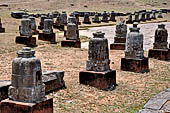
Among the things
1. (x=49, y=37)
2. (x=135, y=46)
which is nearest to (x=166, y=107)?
(x=135, y=46)

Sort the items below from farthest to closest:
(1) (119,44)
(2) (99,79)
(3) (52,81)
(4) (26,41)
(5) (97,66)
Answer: (4) (26,41) → (1) (119,44) → (5) (97,66) → (2) (99,79) → (3) (52,81)

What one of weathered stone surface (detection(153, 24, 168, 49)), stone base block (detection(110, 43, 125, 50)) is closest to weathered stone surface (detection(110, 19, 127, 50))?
stone base block (detection(110, 43, 125, 50))

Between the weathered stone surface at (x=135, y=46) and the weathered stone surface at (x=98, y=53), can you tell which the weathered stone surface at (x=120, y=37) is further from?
the weathered stone surface at (x=98, y=53)

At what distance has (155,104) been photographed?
850cm

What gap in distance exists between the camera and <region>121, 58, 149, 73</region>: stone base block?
12.6 m

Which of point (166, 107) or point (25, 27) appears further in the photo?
point (25, 27)

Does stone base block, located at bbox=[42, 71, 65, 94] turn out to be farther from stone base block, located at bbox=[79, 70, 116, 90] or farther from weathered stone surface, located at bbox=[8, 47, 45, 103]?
weathered stone surface, located at bbox=[8, 47, 45, 103]

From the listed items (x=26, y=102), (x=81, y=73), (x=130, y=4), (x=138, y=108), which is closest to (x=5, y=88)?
(x=26, y=102)

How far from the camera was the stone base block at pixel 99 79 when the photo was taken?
10.0 m

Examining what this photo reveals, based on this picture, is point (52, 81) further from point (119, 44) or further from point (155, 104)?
point (119, 44)

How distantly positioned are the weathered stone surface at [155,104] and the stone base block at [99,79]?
1742 mm

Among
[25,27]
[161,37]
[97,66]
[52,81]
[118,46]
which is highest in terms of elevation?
[25,27]

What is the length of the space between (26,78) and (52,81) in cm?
263

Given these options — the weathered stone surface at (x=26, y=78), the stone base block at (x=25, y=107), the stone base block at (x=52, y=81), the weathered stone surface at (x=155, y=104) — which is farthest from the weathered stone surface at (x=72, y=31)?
the weathered stone surface at (x=26, y=78)
